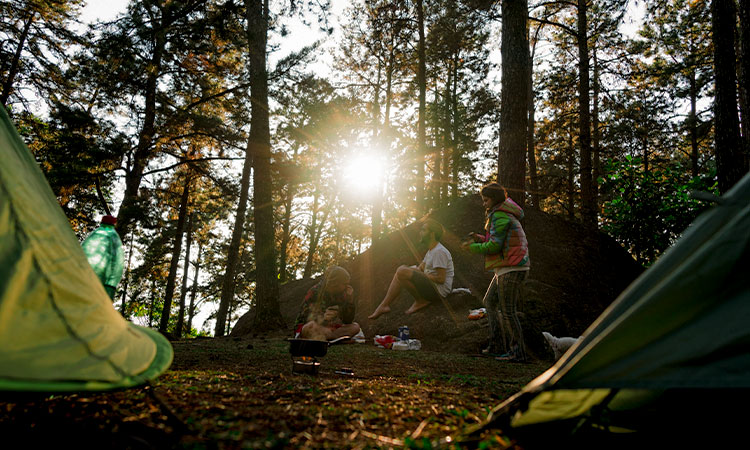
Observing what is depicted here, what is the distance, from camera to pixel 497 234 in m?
4.86

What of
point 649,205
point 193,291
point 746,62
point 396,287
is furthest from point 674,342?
point 193,291

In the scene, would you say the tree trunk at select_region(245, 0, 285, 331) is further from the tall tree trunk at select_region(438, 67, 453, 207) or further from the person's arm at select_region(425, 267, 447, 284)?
the tall tree trunk at select_region(438, 67, 453, 207)

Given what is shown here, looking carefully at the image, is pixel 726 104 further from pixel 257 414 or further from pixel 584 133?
pixel 257 414

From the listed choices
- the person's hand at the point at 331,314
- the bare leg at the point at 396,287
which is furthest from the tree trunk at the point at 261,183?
the person's hand at the point at 331,314

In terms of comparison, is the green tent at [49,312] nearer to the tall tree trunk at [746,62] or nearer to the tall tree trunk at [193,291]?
the tall tree trunk at [746,62]

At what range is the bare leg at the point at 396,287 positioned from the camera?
7455mm

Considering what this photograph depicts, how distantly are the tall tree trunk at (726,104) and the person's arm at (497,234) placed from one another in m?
4.71

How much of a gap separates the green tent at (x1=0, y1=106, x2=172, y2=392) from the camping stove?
142cm

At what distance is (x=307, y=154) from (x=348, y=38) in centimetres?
737

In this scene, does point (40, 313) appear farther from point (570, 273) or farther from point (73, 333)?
point (570, 273)

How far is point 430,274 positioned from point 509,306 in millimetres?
2536

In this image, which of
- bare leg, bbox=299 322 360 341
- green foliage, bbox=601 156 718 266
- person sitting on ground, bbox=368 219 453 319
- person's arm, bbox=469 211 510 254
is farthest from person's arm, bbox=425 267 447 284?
green foliage, bbox=601 156 718 266

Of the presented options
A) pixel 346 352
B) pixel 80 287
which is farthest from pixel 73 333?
pixel 346 352

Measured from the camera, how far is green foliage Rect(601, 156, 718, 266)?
8.35 m
